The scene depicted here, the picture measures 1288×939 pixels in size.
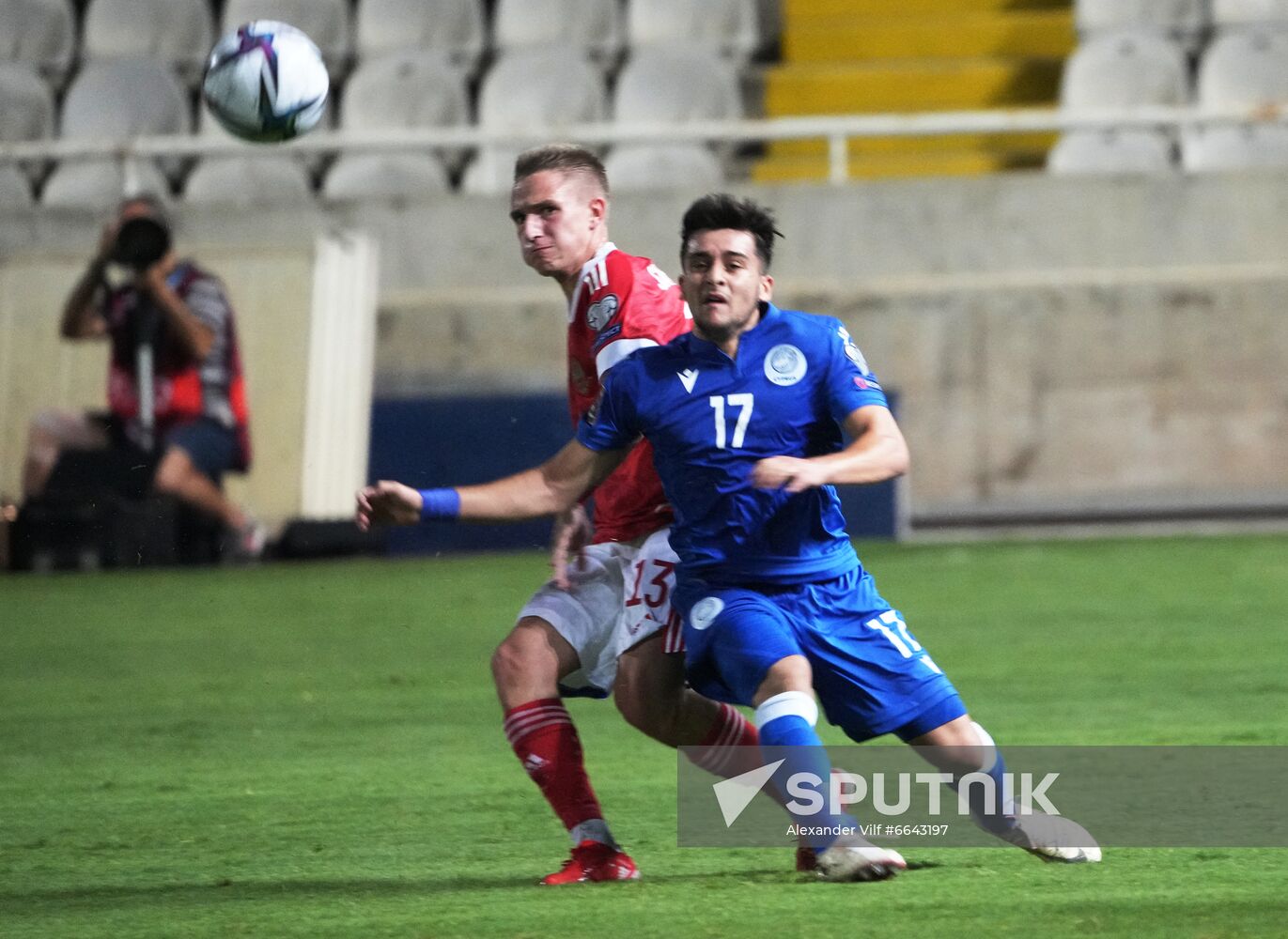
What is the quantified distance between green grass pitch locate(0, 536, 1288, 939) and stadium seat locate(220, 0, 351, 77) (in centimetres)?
643

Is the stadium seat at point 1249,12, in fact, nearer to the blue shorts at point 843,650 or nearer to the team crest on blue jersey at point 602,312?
the team crest on blue jersey at point 602,312

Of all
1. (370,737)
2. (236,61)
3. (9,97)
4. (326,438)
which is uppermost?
(9,97)

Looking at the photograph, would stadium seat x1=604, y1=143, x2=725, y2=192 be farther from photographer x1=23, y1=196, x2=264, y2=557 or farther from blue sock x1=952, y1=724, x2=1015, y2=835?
blue sock x1=952, y1=724, x2=1015, y2=835

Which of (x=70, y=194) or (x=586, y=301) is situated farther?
(x=70, y=194)

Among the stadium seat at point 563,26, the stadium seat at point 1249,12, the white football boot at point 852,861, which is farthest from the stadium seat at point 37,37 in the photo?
the white football boot at point 852,861

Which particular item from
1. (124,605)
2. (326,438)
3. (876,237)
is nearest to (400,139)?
(326,438)

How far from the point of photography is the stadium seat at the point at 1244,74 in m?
16.0

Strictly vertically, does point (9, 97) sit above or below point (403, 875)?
above

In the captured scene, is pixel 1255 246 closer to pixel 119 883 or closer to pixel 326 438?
pixel 326 438

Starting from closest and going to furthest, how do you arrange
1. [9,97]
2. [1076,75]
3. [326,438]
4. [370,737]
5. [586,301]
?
[586,301] < [370,737] < [326,438] < [1076,75] < [9,97]

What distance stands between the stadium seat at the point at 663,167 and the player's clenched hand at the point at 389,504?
444 inches

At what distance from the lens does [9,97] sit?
59.0 ft

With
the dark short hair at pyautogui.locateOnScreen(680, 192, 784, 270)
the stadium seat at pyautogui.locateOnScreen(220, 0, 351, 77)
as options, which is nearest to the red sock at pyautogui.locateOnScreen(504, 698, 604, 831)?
the dark short hair at pyautogui.locateOnScreen(680, 192, 784, 270)

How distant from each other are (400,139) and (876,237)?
348 centimetres
